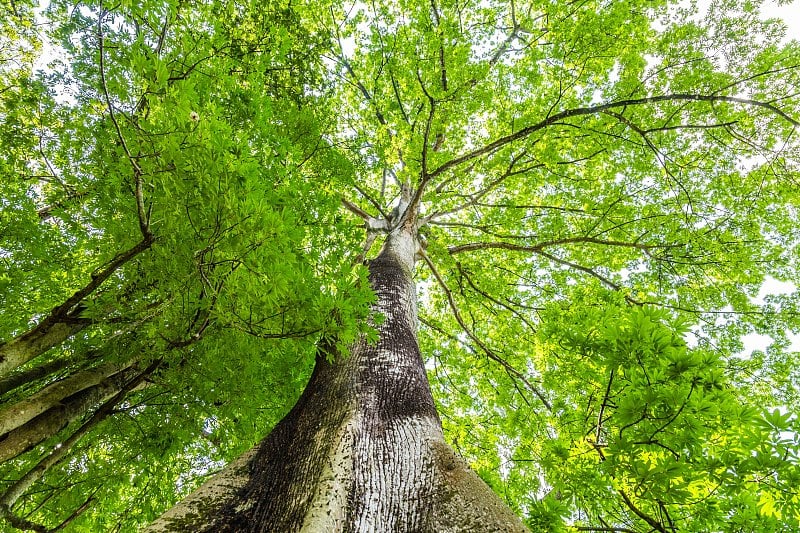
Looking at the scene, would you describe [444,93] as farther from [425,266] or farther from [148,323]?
[425,266]

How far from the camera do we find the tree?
1367 mm

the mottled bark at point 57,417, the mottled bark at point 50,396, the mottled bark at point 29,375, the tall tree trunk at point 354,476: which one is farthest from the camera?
the mottled bark at point 29,375

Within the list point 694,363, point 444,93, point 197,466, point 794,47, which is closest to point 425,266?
point 444,93

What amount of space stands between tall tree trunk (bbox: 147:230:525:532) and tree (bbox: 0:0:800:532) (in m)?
0.01

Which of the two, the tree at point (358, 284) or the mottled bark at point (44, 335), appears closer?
the tree at point (358, 284)

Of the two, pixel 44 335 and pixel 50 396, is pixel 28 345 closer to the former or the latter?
pixel 44 335

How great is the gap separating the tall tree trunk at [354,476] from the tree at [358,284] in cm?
1

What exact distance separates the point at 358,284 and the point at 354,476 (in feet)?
3.09

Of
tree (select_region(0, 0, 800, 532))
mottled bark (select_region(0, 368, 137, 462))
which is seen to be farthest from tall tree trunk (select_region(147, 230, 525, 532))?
mottled bark (select_region(0, 368, 137, 462))

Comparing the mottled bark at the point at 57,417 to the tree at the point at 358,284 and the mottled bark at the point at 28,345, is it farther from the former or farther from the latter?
the mottled bark at the point at 28,345

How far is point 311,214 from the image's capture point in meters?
2.33

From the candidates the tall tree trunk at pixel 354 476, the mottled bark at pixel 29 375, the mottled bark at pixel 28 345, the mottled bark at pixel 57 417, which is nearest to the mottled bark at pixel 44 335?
the mottled bark at pixel 28 345

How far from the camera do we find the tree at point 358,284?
53.8 inches

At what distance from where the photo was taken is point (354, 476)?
1438 mm
